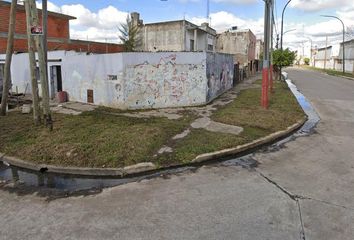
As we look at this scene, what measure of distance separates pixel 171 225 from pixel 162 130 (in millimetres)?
4654

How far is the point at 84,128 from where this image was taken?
28.7 feet

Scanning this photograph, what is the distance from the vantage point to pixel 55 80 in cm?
1594

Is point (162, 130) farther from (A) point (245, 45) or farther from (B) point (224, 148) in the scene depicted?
(A) point (245, 45)

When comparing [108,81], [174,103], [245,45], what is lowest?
[174,103]

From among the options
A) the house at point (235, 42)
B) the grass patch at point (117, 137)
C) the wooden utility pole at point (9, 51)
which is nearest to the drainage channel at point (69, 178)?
the grass patch at point (117, 137)

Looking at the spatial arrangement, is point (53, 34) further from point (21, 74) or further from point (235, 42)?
point (235, 42)

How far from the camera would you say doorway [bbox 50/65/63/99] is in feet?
51.8

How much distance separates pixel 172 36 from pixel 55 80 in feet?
46.5

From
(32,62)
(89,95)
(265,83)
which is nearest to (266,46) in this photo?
(265,83)

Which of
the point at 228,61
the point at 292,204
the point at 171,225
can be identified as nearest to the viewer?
the point at 171,225

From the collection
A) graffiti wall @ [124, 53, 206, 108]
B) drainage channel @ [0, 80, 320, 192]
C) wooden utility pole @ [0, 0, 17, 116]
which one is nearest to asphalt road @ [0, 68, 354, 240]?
drainage channel @ [0, 80, 320, 192]

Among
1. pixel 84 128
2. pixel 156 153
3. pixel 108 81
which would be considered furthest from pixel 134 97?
pixel 156 153

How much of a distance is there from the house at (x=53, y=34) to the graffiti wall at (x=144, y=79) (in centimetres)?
1089

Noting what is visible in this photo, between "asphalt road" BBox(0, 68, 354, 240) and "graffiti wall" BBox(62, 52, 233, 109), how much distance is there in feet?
22.8
